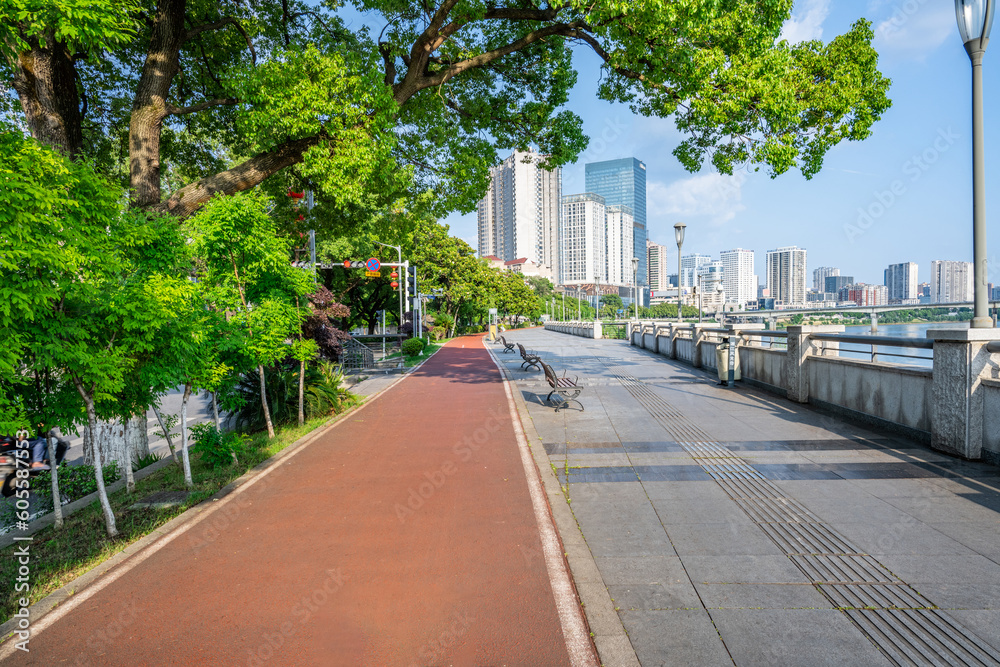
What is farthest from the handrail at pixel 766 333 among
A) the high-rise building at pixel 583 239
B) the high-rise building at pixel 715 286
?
the high-rise building at pixel 583 239

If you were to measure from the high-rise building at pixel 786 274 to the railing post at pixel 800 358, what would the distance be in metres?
55.0

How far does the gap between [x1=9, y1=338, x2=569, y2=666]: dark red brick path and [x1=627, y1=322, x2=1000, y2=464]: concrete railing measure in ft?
18.9

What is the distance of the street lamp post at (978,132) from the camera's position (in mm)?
6418

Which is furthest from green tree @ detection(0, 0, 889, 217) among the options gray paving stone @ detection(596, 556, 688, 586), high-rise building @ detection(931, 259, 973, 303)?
high-rise building @ detection(931, 259, 973, 303)

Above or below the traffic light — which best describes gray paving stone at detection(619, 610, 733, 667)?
below

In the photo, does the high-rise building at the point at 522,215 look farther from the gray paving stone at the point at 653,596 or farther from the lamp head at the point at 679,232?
the gray paving stone at the point at 653,596

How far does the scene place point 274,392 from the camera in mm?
10117

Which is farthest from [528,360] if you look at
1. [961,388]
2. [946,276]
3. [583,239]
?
[583,239]

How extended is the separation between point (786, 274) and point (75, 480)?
226 ft

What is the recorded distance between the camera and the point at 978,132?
667cm

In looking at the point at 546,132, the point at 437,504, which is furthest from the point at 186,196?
the point at 546,132

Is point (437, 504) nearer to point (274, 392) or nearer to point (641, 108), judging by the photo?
point (274, 392)

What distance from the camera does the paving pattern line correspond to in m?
2.89

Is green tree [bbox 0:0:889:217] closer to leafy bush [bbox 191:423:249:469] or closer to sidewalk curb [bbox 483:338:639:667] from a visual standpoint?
leafy bush [bbox 191:423:249:469]
